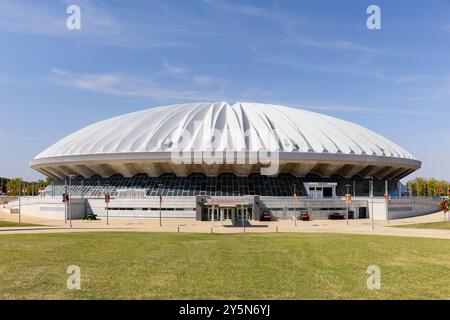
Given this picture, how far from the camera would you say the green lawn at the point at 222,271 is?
11641mm

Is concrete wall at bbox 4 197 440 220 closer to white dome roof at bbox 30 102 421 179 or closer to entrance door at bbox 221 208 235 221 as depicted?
entrance door at bbox 221 208 235 221

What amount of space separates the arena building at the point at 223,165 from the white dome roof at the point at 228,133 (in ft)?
0.56

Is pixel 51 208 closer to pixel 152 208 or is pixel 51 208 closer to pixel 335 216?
pixel 152 208

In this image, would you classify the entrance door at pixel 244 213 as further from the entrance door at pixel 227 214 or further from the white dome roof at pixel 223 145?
the white dome roof at pixel 223 145

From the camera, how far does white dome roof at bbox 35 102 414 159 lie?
55.4m

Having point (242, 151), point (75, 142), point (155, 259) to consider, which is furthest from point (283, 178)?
point (155, 259)

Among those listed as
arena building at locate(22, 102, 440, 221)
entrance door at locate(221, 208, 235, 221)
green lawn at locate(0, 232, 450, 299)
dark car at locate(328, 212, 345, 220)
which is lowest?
dark car at locate(328, 212, 345, 220)

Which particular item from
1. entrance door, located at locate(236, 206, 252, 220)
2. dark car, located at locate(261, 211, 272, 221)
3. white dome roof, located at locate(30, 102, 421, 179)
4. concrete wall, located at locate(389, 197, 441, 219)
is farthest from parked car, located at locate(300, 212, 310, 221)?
concrete wall, located at locate(389, 197, 441, 219)

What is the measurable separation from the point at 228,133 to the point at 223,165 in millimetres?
4465

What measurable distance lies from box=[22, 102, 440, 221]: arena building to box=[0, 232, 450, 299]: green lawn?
2799 cm

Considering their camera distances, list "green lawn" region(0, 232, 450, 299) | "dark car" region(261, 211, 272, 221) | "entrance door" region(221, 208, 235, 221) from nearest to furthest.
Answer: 1. "green lawn" region(0, 232, 450, 299)
2. "dark car" region(261, 211, 272, 221)
3. "entrance door" region(221, 208, 235, 221)

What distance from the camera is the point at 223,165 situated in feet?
189

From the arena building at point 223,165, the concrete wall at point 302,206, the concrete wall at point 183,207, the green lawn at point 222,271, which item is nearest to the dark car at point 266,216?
the arena building at point 223,165

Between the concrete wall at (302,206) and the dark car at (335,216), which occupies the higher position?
the concrete wall at (302,206)
